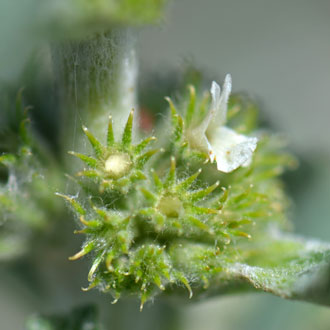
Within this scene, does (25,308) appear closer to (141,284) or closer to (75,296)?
(75,296)

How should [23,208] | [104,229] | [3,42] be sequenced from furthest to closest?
[23,208], [104,229], [3,42]

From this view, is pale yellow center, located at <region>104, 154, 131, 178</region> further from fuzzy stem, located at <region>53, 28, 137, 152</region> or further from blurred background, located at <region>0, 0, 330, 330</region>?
blurred background, located at <region>0, 0, 330, 330</region>

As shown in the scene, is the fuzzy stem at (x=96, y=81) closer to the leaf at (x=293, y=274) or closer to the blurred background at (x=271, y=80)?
the leaf at (x=293, y=274)

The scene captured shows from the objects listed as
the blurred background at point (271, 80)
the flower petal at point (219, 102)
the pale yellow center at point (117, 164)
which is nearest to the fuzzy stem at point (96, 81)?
the pale yellow center at point (117, 164)

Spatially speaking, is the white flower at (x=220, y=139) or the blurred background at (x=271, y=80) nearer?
the white flower at (x=220, y=139)

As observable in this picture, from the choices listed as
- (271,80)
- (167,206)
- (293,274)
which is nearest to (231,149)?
(167,206)

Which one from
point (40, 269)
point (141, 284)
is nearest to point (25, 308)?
point (40, 269)

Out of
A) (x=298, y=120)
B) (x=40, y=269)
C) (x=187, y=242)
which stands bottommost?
(x=187, y=242)

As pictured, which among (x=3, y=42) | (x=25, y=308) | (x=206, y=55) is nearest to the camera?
(x=3, y=42)
